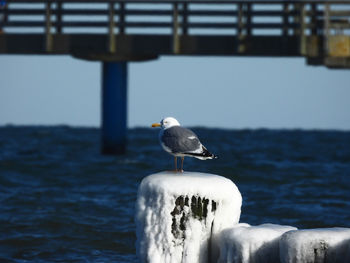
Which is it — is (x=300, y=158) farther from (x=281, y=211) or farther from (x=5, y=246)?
(x=5, y=246)

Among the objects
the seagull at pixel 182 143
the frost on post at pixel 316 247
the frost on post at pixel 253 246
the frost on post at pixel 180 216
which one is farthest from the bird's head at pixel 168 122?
the frost on post at pixel 316 247

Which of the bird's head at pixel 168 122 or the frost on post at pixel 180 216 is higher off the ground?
the bird's head at pixel 168 122

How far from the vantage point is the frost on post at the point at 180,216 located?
277 inches

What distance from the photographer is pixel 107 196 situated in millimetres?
15469

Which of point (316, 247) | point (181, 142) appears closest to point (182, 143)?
point (181, 142)

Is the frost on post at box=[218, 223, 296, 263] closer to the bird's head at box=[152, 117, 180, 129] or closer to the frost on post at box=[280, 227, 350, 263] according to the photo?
the frost on post at box=[280, 227, 350, 263]

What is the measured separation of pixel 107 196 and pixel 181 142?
835 centimetres

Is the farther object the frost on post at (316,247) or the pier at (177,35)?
the pier at (177,35)

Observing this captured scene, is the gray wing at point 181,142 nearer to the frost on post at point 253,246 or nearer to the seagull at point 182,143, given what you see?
the seagull at point 182,143

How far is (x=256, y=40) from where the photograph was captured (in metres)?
18.2

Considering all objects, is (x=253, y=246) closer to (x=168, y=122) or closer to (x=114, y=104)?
(x=168, y=122)

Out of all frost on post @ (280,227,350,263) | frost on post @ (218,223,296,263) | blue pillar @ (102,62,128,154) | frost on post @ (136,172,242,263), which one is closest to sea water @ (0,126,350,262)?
blue pillar @ (102,62,128,154)

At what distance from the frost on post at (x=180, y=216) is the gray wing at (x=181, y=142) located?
0.26 meters

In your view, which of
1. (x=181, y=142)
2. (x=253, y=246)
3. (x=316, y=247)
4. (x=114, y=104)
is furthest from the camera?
(x=114, y=104)
